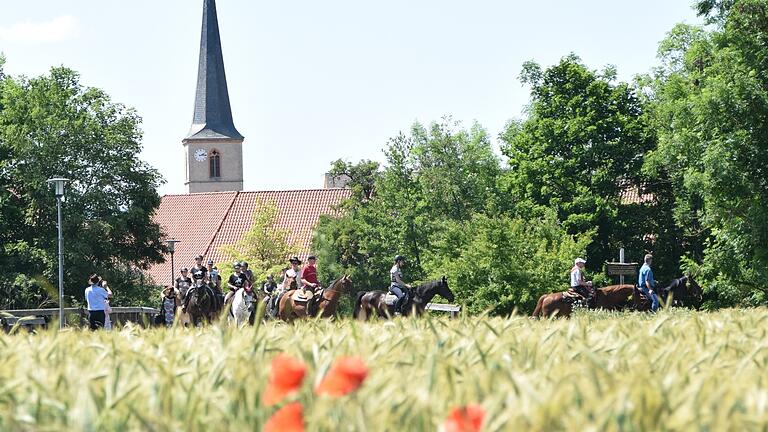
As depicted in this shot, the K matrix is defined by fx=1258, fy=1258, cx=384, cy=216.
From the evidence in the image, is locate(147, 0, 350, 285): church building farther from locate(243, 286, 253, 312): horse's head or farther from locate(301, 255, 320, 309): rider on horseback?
locate(243, 286, 253, 312): horse's head

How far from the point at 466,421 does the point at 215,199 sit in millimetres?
98807

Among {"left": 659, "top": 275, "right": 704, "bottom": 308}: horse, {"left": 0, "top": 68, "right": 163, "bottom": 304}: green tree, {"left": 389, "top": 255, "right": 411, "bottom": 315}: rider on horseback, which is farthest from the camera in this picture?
{"left": 0, "top": 68, "right": 163, "bottom": 304}: green tree

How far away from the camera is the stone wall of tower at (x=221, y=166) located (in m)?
134

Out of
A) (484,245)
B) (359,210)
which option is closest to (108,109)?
(359,210)

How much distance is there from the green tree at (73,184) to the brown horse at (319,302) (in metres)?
30.4

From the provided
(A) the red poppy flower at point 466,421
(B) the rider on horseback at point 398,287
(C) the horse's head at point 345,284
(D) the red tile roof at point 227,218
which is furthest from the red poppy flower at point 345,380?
(D) the red tile roof at point 227,218

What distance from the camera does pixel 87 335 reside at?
726cm

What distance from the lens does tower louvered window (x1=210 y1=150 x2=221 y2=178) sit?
136 meters

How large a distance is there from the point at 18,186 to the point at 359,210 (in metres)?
20.2

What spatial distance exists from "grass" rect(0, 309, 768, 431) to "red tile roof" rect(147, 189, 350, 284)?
271 ft

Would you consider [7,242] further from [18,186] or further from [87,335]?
[87,335]

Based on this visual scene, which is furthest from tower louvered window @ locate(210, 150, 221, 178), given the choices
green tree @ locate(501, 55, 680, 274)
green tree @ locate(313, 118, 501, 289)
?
green tree @ locate(501, 55, 680, 274)

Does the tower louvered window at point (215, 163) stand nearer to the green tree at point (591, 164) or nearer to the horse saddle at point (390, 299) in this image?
the green tree at point (591, 164)

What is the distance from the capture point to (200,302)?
2925 centimetres
